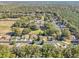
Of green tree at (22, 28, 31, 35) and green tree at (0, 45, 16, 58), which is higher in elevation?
green tree at (22, 28, 31, 35)

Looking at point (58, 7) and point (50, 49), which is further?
point (58, 7)

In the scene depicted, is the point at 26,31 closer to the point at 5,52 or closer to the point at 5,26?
the point at 5,26

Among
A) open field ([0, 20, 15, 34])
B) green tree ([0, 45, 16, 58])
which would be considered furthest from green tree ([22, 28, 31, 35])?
green tree ([0, 45, 16, 58])

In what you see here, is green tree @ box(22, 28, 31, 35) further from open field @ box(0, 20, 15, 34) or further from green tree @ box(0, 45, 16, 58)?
green tree @ box(0, 45, 16, 58)

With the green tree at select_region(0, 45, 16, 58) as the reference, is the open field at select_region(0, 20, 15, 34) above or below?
above

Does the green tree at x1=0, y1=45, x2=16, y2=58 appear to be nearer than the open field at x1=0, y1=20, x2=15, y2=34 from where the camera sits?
Yes

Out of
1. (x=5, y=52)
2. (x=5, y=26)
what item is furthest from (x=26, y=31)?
(x=5, y=52)

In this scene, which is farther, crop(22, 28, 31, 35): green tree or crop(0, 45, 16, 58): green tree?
crop(22, 28, 31, 35): green tree

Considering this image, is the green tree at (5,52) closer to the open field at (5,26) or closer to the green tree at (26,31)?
the open field at (5,26)

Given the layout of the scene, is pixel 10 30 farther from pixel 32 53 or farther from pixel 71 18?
pixel 71 18

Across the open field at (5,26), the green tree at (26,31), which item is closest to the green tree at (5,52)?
the open field at (5,26)

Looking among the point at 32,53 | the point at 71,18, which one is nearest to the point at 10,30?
the point at 32,53
